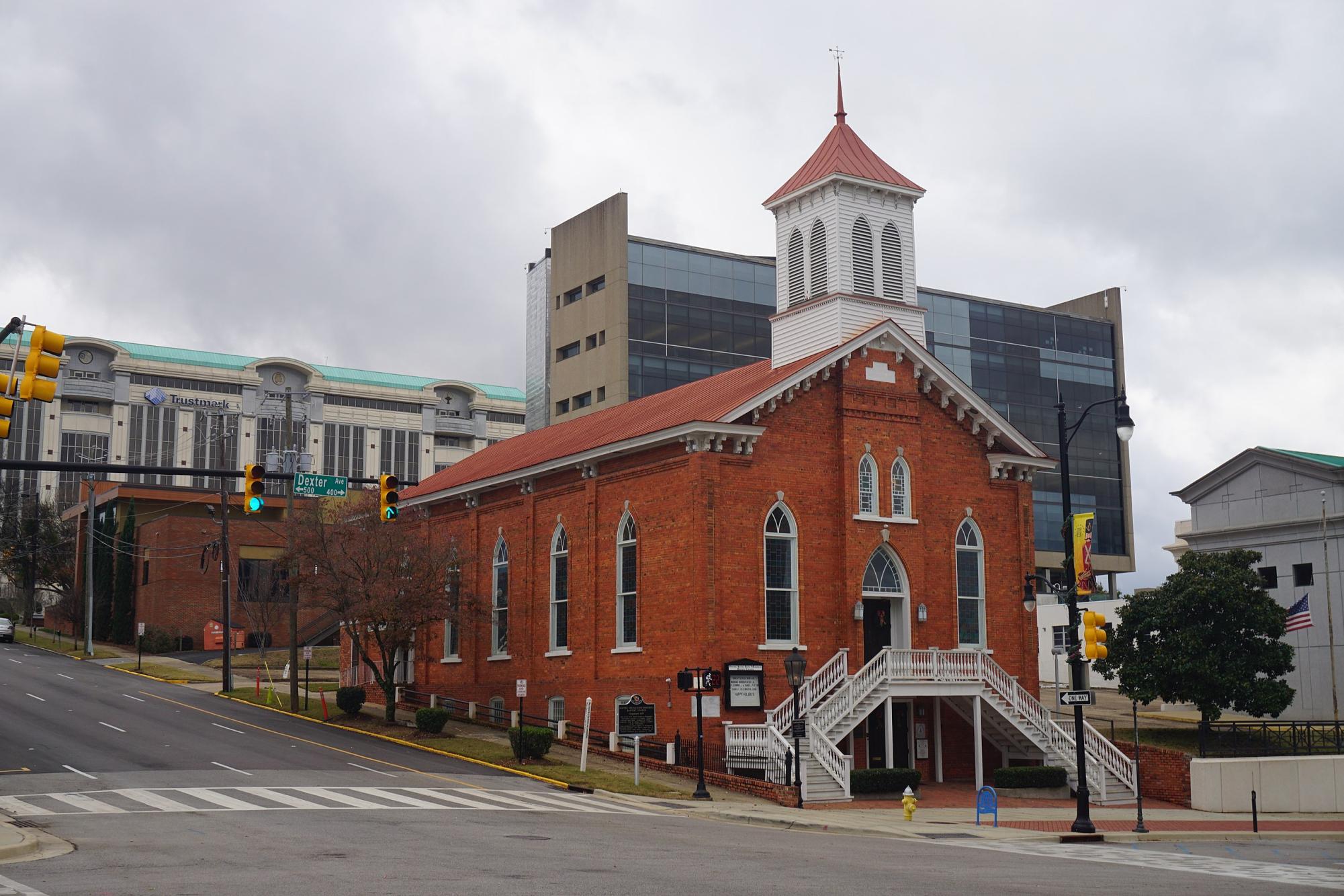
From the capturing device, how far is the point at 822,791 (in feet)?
115

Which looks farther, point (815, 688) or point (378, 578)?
point (378, 578)

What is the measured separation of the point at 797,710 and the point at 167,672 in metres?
41.7

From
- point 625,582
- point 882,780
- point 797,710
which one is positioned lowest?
point 882,780

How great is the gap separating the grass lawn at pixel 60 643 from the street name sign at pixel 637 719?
154ft

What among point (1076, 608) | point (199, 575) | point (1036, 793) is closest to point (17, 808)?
point (1076, 608)

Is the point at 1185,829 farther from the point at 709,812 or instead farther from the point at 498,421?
the point at 498,421

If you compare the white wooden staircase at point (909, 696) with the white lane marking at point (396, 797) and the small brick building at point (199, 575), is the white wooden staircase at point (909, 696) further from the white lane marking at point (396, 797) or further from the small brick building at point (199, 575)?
the small brick building at point (199, 575)

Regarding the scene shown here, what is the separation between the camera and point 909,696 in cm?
3866

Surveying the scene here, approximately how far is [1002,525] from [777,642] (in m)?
9.96

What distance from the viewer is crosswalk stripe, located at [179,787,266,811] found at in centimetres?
2761

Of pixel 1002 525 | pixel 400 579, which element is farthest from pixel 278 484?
pixel 1002 525

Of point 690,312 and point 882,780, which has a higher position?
point 690,312

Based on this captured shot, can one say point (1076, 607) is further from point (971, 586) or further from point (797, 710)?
point (971, 586)

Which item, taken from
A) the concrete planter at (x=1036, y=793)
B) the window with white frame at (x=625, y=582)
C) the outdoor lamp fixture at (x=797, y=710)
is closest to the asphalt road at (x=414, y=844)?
the outdoor lamp fixture at (x=797, y=710)
